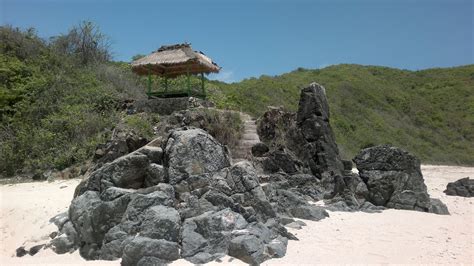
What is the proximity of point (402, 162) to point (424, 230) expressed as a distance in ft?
11.3

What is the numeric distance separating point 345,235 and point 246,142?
6.71 m

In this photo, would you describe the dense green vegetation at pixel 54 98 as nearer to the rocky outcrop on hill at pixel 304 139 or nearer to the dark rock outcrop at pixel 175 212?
the rocky outcrop on hill at pixel 304 139

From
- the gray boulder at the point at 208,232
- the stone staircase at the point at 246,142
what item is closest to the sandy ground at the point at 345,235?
the gray boulder at the point at 208,232

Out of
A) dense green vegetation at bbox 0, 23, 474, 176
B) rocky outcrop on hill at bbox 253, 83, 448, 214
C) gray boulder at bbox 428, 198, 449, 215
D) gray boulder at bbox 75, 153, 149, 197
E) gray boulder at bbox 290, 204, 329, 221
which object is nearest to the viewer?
gray boulder at bbox 75, 153, 149, 197

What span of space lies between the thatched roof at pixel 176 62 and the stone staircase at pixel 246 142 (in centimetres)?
267

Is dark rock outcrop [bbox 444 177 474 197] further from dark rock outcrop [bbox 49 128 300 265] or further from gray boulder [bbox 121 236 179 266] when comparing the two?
gray boulder [bbox 121 236 179 266]

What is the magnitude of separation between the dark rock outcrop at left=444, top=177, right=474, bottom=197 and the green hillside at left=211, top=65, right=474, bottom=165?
10.1 metres

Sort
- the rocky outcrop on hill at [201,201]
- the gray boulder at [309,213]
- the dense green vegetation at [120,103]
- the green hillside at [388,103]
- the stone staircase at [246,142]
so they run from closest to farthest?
the rocky outcrop on hill at [201,201]
the gray boulder at [309,213]
the stone staircase at [246,142]
the dense green vegetation at [120,103]
the green hillside at [388,103]

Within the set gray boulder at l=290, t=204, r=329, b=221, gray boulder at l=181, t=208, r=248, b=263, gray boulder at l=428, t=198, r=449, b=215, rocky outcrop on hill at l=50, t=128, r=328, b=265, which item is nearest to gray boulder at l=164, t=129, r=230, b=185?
rocky outcrop on hill at l=50, t=128, r=328, b=265

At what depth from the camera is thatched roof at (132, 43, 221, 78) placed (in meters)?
15.3

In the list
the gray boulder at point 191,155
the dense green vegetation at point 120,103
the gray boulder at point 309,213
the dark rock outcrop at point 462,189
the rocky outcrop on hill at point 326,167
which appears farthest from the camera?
the dense green vegetation at point 120,103

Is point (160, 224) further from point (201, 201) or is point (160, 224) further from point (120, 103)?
point (120, 103)

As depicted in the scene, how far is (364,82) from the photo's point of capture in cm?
4191

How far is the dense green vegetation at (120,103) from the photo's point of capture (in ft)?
46.1
